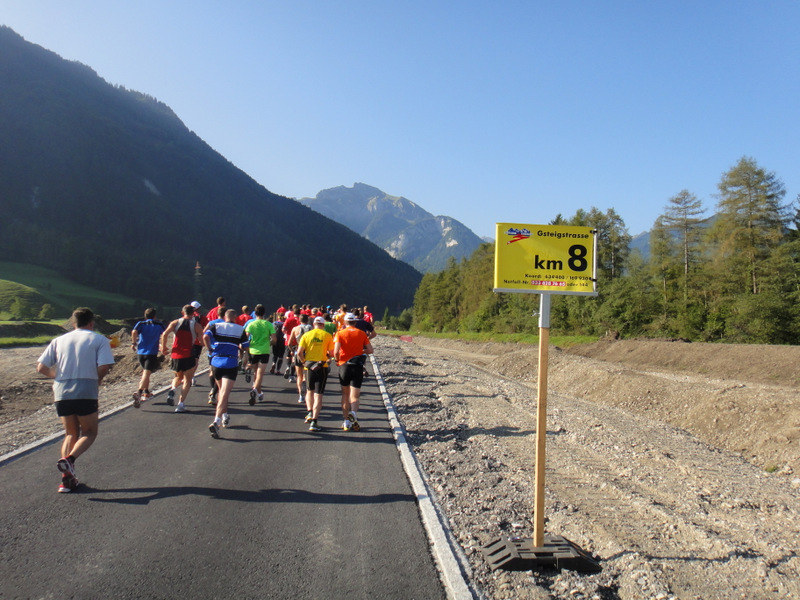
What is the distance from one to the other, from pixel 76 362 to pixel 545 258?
4944 mm

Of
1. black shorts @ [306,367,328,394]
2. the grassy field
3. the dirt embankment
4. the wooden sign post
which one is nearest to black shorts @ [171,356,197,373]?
black shorts @ [306,367,328,394]

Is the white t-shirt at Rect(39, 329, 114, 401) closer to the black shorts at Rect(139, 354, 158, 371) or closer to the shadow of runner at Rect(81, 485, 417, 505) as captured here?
the shadow of runner at Rect(81, 485, 417, 505)

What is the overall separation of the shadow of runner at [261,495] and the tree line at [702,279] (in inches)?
769

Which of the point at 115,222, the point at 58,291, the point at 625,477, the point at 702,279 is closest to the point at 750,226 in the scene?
the point at 702,279

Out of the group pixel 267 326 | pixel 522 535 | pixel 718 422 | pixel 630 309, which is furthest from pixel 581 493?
pixel 630 309

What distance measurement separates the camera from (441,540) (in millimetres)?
4492

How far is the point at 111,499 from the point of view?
17.0ft

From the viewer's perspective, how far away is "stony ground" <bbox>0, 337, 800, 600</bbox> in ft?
13.7

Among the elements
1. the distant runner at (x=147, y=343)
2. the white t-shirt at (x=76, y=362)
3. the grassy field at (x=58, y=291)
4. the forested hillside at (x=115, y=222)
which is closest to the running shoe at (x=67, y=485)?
the white t-shirt at (x=76, y=362)

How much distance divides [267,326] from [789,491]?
9.45 m

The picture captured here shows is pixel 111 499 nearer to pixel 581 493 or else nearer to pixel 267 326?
pixel 581 493

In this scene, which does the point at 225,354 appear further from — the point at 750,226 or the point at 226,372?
the point at 750,226

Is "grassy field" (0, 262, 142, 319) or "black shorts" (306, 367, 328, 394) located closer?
"black shorts" (306, 367, 328, 394)

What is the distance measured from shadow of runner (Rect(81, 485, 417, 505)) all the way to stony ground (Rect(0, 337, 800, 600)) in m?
0.73
